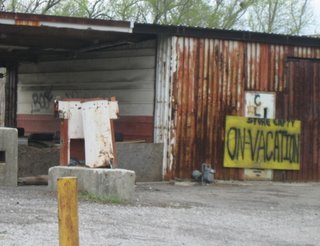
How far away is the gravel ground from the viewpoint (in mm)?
8711

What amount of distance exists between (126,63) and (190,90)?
221 centimetres

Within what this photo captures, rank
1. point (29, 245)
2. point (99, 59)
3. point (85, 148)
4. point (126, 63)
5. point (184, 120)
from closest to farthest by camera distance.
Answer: point (29, 245), point (85, 148), point (184, 120), point (126, 63), point (99, 59)

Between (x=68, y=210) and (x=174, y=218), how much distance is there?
5358 mm

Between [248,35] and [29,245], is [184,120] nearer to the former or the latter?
[248,35]

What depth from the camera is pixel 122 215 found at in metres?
10.6

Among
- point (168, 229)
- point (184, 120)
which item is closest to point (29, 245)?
point (168, 229)

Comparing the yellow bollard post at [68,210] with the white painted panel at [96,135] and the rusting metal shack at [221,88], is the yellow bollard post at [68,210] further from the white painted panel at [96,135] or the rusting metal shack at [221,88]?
the rusting metal shack at [221,88]

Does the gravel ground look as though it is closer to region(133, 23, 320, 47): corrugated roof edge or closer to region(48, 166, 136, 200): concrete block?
region(48, 166, 136, 200): concrete block

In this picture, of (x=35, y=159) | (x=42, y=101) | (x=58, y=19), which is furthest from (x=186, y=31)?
(x=42, y=101)

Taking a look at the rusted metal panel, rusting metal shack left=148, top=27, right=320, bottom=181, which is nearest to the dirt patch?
rusting metal shack left=148, top=27, right=320, bottom=181

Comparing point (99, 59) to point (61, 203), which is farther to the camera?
point (99, 59)

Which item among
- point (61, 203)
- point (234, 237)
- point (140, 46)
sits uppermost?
point (140, 46)

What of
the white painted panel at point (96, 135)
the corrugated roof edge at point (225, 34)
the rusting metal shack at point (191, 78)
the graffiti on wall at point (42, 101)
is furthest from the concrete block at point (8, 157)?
the graffiti on wall at point (42, 101)

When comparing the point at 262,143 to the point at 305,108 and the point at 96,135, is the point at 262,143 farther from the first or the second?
the point at 96,135
